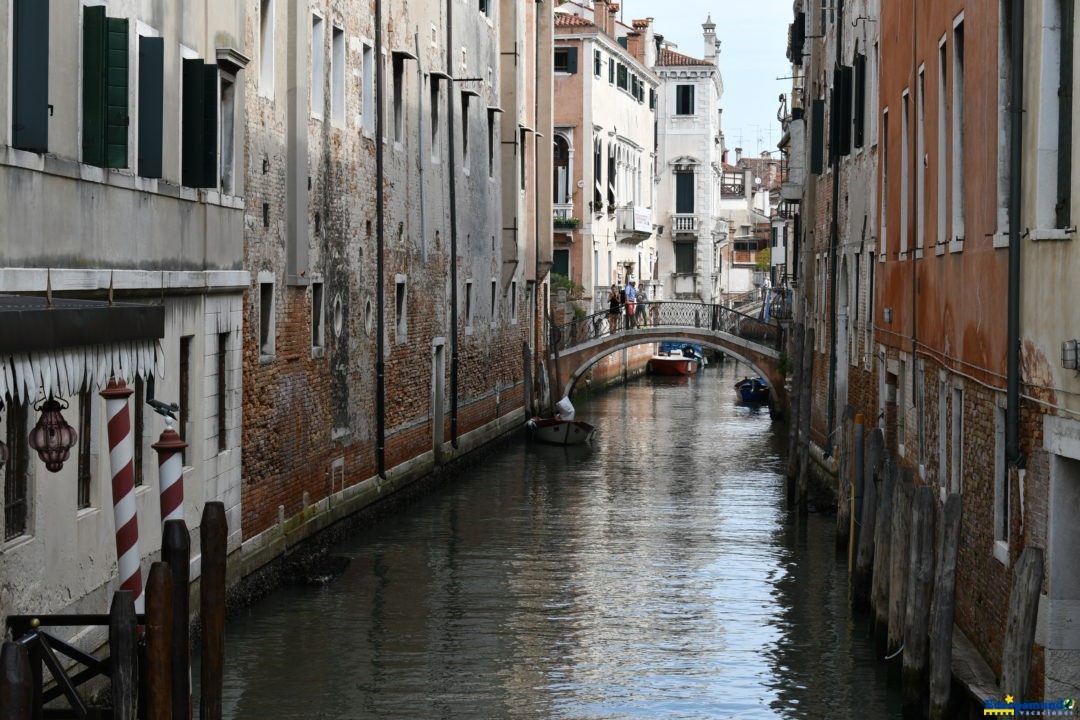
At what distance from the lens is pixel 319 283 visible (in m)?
17.4

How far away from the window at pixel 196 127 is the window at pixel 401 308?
872 centimetres

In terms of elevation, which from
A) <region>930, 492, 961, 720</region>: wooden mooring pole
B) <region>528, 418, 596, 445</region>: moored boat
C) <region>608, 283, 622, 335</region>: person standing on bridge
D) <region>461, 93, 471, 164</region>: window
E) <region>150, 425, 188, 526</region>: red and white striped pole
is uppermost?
<region>461, 93, 471, 164</region>: window

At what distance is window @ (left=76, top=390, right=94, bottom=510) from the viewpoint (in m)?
10.7

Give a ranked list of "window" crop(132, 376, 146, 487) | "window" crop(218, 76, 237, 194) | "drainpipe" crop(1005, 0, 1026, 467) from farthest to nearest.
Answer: "window" crop(218, 76, 237, 194)
"window" crop(132, 376, 146, 487)
"drainpipe" crop(1005, 0, 1026, 467)

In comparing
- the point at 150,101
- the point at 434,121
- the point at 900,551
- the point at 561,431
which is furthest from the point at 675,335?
the point at 150,101

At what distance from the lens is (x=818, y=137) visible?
26.3 metres

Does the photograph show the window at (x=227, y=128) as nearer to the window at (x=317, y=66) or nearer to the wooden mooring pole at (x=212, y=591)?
the window at (x=317, y=66)

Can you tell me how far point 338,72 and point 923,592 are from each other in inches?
412

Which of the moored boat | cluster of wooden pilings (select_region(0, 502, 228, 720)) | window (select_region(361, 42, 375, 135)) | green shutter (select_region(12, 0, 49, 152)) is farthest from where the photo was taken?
the moored boat

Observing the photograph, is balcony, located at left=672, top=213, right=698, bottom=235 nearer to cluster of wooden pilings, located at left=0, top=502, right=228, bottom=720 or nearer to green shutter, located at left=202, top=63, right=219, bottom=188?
green shutter, located at left=202, top=63, right=219, bottom=188

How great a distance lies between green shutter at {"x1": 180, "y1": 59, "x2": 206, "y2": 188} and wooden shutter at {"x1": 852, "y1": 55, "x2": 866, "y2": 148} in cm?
1011

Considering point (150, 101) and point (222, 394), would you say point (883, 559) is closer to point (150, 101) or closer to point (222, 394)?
point (222, 394)

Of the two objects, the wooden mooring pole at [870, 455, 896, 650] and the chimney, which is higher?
the chimney

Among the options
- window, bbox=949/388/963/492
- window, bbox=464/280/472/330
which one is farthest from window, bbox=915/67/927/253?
window, bbox=464/280/472/330
